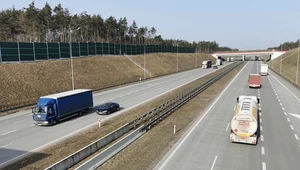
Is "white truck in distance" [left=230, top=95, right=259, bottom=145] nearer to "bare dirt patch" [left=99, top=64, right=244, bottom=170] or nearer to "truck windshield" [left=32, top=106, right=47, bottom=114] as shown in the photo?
"bare dirt patch" [left=99, top=64, right=244, bottom=170]

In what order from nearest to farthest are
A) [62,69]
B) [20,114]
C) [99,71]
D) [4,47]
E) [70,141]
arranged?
[70,141] < [20,114] < [4,47] < [62,69] < [99,71]

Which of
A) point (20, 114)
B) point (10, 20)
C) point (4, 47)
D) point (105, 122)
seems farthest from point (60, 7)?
point (105, 122)

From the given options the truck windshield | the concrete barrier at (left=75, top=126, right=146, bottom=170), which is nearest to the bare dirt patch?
the concrete barrier at (left=75, top=126, right=146, bottom=170)

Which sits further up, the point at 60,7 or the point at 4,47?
the point at 60,7

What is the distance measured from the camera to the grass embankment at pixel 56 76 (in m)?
35.7

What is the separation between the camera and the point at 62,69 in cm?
4966

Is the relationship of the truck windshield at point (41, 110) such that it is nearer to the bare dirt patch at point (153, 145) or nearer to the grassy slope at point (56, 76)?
the grassy slope at point (56, 76)

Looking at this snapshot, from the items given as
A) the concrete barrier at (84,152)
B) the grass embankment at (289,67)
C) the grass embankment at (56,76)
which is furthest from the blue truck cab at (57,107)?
the grass embankment at (289,67)

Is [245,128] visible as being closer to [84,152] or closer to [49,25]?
[84,152]

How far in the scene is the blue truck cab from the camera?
24.1 meters

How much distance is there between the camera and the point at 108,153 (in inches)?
634

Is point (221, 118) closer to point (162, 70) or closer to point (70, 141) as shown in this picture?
point (70, 141)

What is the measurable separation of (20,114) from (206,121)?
73.1ft

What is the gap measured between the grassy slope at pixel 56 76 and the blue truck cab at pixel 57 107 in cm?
1050
